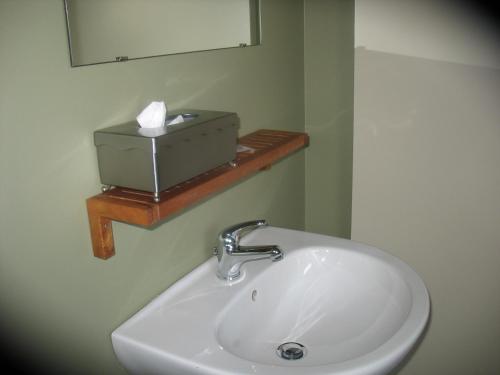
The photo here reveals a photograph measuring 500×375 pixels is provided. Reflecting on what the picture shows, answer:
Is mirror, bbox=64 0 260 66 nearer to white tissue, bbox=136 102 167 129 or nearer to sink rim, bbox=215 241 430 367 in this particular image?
white tissue, bbox=136 102 167 129

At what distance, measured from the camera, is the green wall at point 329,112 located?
167 centimetres

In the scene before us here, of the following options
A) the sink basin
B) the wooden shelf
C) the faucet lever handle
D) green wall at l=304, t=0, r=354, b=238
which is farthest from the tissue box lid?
green wall at l=304, t=0, r=354, b=238

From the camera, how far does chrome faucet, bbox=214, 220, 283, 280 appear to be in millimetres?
1222

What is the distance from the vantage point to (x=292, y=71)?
1.69 m

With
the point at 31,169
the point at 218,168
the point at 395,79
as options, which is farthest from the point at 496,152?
the point at 31,169

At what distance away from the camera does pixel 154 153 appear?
89 cm

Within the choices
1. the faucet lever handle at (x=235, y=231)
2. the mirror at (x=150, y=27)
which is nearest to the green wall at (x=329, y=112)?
the mirror at (x=150, y=27)

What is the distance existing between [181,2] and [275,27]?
451 millimetres

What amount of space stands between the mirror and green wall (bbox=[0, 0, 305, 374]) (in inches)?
1.0

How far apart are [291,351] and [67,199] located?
0.61m

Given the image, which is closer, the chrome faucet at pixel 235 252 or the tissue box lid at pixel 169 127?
the tissue box lid at pixel 169 127

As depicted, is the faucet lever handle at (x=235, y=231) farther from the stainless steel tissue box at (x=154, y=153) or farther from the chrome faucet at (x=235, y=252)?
the stainless steel tissue box at (x=154, y=153)

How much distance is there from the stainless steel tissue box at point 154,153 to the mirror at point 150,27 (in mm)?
156

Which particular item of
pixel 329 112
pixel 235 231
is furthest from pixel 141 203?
pixel 329 112
